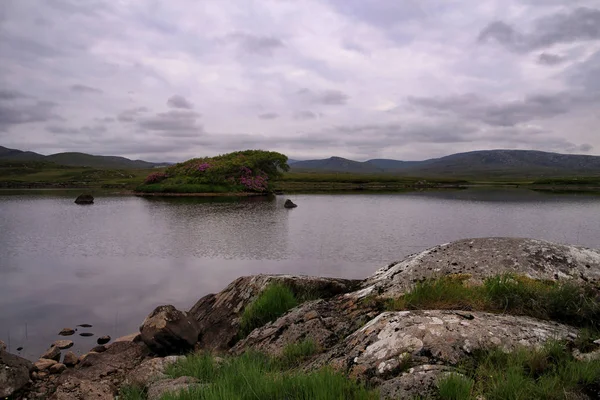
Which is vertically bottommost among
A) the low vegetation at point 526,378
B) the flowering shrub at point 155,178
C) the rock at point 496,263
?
the low vegetation at point 526,378

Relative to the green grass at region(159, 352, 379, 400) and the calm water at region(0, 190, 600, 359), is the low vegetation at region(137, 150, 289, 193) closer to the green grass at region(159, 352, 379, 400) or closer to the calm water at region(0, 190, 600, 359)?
the calm water at region(0, 190, 600, 359)

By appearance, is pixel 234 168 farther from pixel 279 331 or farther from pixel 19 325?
pixel 279 331

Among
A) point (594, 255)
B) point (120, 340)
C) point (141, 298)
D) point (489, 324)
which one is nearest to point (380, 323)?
point (489, 324)

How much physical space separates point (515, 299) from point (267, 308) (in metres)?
6.37

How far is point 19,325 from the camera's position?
46.4ft

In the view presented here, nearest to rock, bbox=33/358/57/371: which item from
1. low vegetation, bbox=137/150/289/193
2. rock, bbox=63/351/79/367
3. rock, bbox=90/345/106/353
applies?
rock, bbox=63/351/79/367

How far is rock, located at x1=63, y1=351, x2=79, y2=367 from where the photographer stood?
1113cm

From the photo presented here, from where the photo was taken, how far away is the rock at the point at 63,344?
12.5 m

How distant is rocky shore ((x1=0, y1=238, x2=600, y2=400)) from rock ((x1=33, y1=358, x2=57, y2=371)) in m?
0.03

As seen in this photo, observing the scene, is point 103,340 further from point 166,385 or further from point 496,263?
point 496,263

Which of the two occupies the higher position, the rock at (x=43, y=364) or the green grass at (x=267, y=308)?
the green grass at (x=267, y=308)

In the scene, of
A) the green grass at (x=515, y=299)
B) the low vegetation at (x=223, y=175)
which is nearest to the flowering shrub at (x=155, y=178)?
the low vegetation at (x=223, y=175)

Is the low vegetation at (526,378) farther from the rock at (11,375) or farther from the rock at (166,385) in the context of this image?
the rock at (11,375)

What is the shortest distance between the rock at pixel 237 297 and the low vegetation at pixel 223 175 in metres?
69.9
